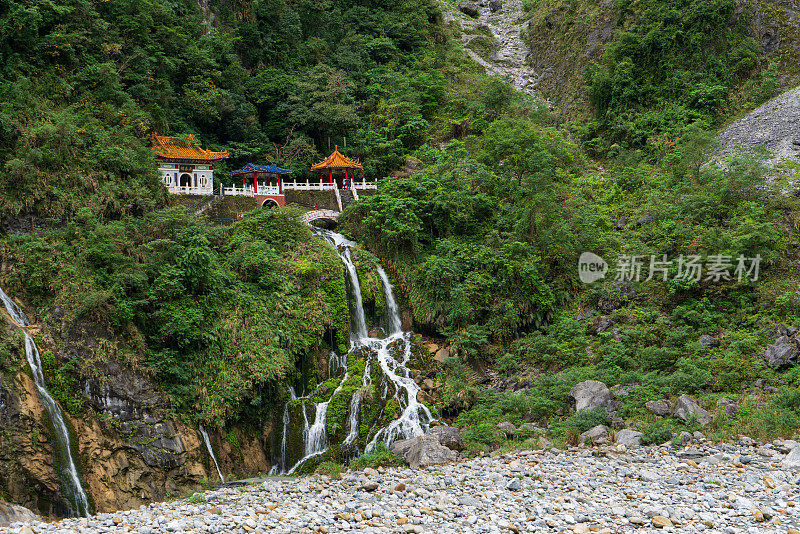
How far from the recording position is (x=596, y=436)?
1406 cm

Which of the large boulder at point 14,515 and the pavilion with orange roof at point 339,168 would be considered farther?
the pavilion with orange roof at point 339,168

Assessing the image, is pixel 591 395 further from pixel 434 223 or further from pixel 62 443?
pixel 62 443

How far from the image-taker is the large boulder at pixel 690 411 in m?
13.7

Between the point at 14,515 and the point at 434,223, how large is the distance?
16717 millimetres

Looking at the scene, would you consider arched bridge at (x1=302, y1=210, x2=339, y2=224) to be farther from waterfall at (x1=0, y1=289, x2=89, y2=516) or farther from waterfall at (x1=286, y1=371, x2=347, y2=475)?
waterfall at (x1=0, y1=289, x2=89, y2=516)

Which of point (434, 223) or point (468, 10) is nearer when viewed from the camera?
point (434, 223)

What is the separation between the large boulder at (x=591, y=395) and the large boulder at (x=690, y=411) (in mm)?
1703

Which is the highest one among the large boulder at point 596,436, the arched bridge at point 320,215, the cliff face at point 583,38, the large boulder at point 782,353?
the cliff face at point 583,38

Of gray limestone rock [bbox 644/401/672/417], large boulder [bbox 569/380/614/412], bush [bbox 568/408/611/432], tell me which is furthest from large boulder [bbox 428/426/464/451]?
gray limestone rock [bbox 644/401/672/417]

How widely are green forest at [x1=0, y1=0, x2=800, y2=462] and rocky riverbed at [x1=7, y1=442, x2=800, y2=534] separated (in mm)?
1976

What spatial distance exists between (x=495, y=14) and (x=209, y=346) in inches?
1791

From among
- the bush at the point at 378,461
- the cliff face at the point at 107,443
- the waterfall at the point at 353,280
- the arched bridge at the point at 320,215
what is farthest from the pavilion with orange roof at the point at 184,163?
the bush at the point at 378,461

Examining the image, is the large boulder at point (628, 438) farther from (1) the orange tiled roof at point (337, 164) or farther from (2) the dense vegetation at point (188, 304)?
(1) the orange tiled roof at point (337, 164)

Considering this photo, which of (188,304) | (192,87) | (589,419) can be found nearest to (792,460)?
(589,419)
